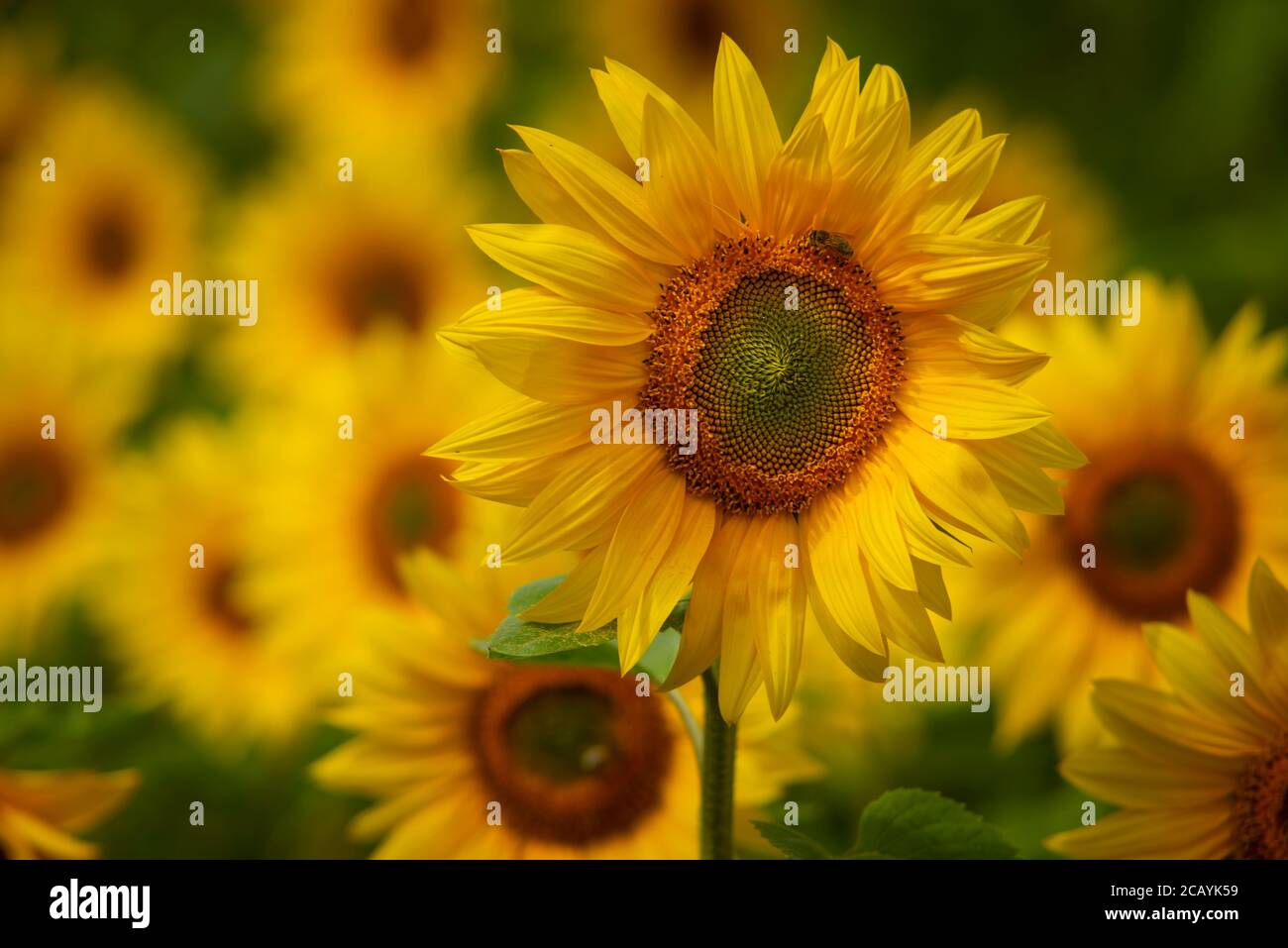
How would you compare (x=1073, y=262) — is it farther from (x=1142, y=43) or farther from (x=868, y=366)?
(x=868, y=366)

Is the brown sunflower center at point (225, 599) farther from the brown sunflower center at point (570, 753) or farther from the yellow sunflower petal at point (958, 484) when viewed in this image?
the yellow sunflower petal at point (958, 484)

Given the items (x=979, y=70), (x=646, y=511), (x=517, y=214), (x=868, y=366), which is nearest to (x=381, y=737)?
(x=646, y=511)

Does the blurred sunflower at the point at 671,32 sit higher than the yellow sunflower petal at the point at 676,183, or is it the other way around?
the blurred sunflower at the point at 671,32

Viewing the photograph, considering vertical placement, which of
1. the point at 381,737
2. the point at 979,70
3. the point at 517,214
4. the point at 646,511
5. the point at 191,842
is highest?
the point at 979,70

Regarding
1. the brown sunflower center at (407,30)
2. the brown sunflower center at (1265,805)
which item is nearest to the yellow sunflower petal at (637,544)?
the brown sunflower center at (1265,805)

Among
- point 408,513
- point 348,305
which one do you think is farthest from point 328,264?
point 408,513

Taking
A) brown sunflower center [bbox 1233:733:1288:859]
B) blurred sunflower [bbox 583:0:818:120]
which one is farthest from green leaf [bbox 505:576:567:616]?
blurred sunflower [bbox 583:0:818:120]
